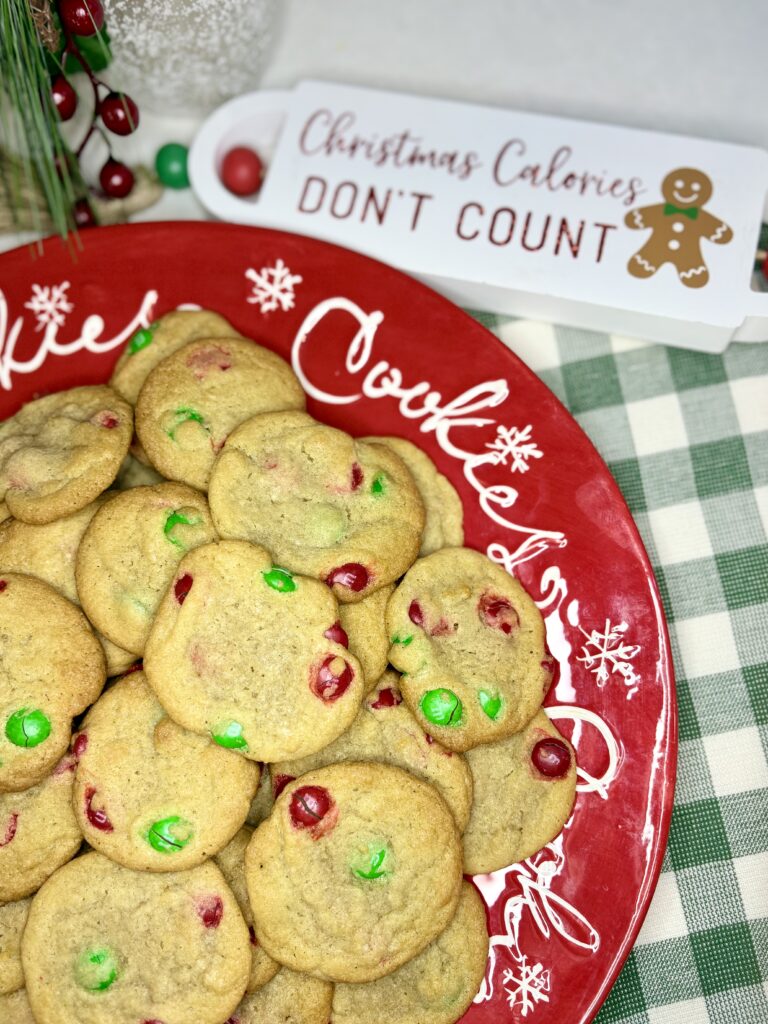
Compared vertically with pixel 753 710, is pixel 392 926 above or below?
below

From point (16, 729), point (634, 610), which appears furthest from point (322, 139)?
point (16, 729)

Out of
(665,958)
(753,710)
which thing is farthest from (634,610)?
(665,958)

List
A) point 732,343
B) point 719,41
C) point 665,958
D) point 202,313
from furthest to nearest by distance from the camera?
1. point 719,41
2. point 732,343
3. point 202,313
4. point 665,958

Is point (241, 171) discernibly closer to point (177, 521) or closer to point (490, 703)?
point (177, 521)

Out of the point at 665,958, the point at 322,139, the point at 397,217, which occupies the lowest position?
the point at 665,958

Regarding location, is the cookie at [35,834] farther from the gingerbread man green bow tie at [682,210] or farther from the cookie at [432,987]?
the gingerbread man green bow tie at [682,210]

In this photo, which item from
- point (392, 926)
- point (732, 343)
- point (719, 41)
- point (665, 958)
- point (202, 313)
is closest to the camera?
point (392, 926)

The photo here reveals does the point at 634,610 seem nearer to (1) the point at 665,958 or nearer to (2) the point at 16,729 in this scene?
(1) the point at 665,958

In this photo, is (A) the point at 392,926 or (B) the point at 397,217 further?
(B) the point at 397,217
